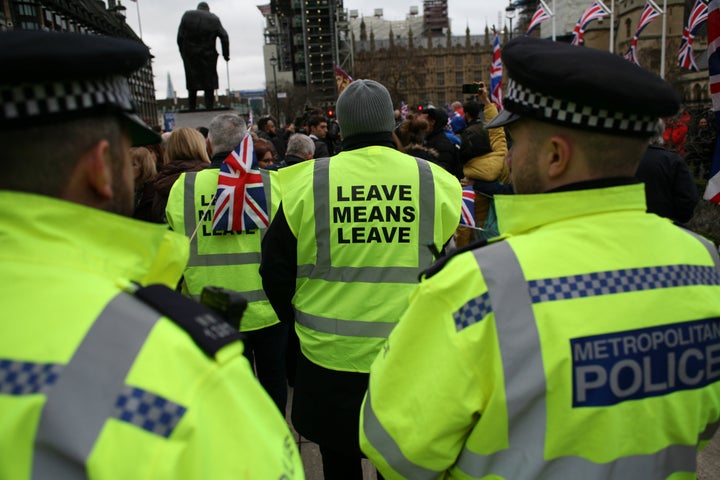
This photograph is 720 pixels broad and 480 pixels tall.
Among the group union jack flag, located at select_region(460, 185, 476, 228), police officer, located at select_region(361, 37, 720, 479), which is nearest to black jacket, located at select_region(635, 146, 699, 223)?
union jack flag, located at select_region(460, 185, 476, 228)

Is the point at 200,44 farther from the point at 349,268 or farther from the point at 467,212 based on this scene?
the point at 349,268

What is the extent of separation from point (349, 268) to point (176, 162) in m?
2.13

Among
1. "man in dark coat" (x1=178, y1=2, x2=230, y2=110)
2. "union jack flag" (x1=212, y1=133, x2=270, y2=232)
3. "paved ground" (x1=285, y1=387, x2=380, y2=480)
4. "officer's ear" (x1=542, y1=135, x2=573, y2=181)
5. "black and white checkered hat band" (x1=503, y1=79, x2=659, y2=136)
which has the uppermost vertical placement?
"man in dark coat" (x1=178, y1=2, x2=230, y2=110)

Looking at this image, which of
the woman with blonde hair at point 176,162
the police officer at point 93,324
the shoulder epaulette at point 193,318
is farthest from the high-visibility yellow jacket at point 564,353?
the woman with blonde hair at point 176,162

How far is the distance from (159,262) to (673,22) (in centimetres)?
5606

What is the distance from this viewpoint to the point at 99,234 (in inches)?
45.5

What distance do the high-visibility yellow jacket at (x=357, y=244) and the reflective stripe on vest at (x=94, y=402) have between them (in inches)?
67.1

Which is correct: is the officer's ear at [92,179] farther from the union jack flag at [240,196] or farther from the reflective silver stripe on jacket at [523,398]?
the union jack flag at [240,196]

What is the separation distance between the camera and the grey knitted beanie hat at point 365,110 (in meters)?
2.91

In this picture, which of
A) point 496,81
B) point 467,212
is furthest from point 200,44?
point 467,212

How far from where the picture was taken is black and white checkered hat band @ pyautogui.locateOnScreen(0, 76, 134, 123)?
3.49 ft

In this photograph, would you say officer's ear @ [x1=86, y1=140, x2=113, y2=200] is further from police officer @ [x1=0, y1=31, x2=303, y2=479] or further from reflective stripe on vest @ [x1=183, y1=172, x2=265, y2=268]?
reflective stripe on vest @ [x1=183, y1=172, x2=265, y2=268]

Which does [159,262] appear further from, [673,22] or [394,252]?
[673,22]

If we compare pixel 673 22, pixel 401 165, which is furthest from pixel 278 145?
pixel 673 22
